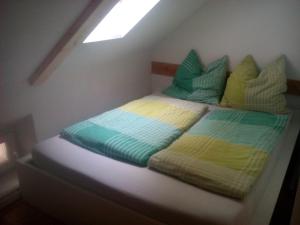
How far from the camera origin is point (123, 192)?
5.26ft

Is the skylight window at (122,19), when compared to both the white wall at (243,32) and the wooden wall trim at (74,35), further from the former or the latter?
the white wall at (243,32)

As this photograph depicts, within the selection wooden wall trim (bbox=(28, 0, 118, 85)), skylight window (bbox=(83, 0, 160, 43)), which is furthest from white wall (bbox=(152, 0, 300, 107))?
wooden wall trim (bbox=(28, 0, 118, 85))

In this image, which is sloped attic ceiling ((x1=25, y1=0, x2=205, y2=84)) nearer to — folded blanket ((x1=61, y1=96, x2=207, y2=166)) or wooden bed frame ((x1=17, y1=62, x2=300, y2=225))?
folded blanket ((x1=61, y1=96, x2=207, y2=166))

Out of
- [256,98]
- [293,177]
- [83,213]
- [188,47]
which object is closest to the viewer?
[83,213]

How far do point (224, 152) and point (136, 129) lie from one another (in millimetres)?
697

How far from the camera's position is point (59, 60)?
2.03 m

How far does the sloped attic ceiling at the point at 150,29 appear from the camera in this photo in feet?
8.18

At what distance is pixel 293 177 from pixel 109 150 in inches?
60.4

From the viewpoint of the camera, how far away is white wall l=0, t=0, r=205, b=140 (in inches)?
63.5

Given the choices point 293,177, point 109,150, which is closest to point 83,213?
point 109,150

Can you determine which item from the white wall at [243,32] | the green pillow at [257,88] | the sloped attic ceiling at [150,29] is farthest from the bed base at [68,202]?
the white wall at [243,32]

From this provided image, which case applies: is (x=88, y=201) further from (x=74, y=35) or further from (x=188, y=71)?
(x=188, y=71)

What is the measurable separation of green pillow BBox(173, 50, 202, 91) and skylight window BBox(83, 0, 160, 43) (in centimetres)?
80

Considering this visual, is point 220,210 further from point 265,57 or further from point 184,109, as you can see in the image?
point 265,57
